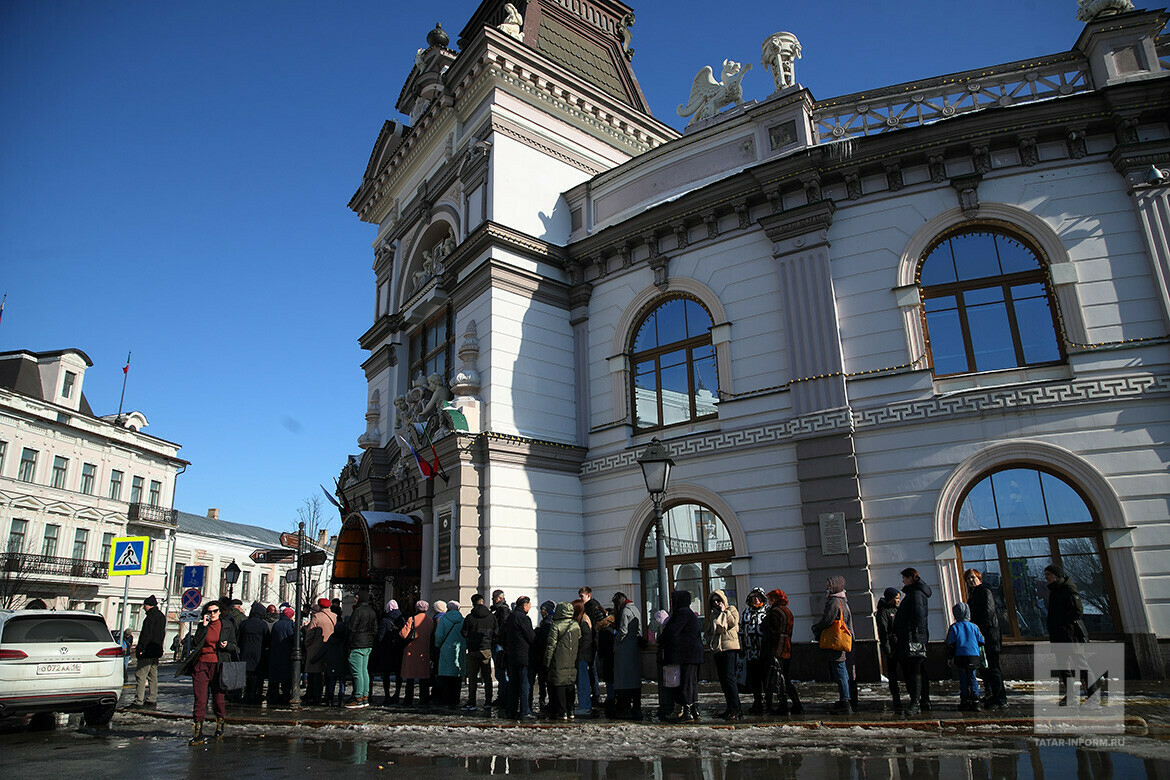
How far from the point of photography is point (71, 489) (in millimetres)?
40750

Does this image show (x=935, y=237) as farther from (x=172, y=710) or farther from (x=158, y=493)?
(x=158, y=493)

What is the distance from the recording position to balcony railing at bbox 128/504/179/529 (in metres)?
44.0

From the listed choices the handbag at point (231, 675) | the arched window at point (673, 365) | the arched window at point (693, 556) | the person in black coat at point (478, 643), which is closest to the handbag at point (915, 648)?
the arched window at point (693, 556)

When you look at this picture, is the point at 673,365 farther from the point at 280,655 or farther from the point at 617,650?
the point at 280,655

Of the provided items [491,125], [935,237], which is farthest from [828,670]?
[491,125]

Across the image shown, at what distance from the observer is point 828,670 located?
13.6 meters

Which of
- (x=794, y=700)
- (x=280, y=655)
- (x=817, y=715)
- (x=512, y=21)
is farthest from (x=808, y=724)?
(x=512, y=21)

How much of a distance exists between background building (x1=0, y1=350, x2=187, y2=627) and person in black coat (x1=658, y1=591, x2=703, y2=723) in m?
37.6

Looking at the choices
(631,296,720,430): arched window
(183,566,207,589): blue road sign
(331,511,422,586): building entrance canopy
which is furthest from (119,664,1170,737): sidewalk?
(183,566,207,589): blue road sign

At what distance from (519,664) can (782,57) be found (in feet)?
47.2

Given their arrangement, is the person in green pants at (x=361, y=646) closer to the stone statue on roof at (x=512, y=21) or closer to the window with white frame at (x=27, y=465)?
the stone statue on roof at (x=512, y=21)

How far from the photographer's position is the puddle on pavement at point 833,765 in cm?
639

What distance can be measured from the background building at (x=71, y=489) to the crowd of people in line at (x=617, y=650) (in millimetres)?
31182

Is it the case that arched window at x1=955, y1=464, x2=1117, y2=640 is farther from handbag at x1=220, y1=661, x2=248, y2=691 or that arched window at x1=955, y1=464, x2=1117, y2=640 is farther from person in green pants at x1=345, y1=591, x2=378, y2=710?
handbag at x1=220, y1=661, x2=248, y2=691
